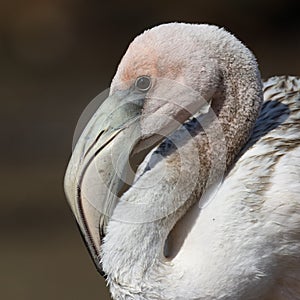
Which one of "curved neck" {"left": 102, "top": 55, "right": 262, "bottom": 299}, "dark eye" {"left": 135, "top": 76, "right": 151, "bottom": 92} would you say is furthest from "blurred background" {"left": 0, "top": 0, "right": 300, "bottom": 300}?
"dark eye" {"left": 135, "top": 76, "right": 151, "bottom": 92}

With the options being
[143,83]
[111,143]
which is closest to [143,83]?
[143,83]

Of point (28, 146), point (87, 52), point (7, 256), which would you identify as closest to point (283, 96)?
point (7, 256)

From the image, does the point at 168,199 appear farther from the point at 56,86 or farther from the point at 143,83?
the point at 56,86

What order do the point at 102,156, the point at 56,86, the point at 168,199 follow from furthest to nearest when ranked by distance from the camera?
the point at 56,86, the point at 168,199, the point at 102,156

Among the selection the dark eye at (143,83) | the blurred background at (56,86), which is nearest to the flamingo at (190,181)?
the dark eye at (143,83)

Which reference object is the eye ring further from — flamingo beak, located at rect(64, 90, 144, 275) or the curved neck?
the curved neck

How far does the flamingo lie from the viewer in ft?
9.64

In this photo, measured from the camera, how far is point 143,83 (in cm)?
306

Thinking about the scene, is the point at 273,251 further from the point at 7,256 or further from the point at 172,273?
the point at 7,256

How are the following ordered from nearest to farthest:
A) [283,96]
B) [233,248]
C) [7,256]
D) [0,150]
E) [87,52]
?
1. [233,248]
2. [283,96]
3. [7,256]
4. [0,150]
5. [87,52]

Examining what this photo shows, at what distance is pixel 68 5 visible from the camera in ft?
32.9

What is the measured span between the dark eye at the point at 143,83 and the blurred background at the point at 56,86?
9.48 feet

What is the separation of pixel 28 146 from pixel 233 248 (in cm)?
523

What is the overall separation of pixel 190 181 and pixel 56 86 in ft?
20.1
